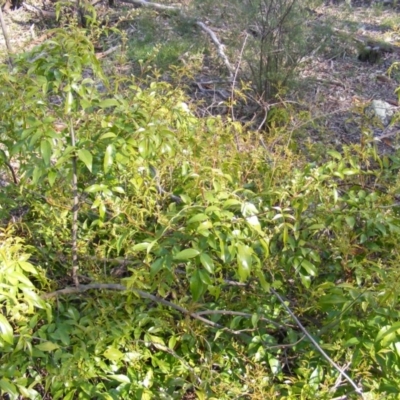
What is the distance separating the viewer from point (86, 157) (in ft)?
5.92

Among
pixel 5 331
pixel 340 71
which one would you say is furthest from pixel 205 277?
pixel 340 71

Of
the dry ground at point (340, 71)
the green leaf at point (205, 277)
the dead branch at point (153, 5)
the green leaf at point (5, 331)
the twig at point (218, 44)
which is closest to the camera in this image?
the green leaf at point (5, 331)

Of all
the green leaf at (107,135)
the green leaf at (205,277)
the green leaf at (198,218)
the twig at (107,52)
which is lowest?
the twig at (107,52)

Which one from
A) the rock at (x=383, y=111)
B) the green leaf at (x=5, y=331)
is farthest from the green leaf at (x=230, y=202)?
the rock at (x=383, y=111)

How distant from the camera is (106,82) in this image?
200cm

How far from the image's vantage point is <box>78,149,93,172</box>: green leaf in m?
1.79

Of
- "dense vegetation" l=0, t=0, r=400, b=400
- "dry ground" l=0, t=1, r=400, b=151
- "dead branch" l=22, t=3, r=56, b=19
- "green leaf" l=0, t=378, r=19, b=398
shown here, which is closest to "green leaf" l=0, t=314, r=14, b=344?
"dense vegetation" l=0, t=0, r=400, b=400

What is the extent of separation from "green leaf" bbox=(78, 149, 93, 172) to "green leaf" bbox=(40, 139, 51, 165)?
0.10m

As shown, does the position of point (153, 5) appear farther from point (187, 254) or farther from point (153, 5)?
point (187, 254)

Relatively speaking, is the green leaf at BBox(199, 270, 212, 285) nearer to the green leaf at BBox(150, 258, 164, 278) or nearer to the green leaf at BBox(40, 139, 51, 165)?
the green leaf at BBox(150, 258, 164, 278)

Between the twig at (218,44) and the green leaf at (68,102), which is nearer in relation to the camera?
the green leaf at (68,102)

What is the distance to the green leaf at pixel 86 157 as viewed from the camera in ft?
5.86

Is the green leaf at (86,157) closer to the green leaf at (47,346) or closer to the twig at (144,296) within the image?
the twig at (144,296)

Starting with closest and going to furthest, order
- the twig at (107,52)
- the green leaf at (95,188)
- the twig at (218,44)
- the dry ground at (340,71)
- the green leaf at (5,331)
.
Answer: the green leaf at (5,331) → the green leaf at (95,188) → the dry ground at (340,71) → the twig at (218,44) → the twig at (107,52)
